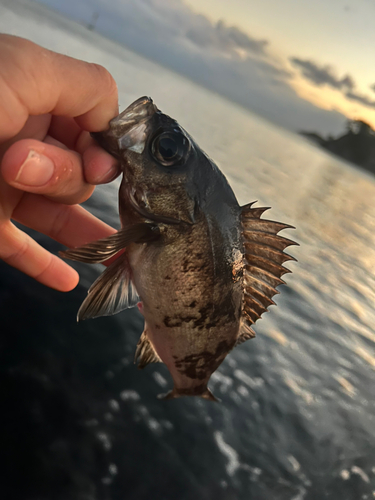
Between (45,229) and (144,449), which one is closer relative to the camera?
(45,229)

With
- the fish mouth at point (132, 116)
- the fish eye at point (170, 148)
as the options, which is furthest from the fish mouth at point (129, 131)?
the fish eye at point (170, 148)

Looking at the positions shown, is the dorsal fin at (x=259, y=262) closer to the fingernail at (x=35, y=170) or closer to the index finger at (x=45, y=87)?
the index finger at (x=45, y=87)

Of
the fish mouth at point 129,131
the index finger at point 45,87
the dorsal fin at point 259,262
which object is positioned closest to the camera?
the index finger at point 45,87

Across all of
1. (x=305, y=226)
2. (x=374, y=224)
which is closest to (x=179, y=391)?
(x=305, y=226)

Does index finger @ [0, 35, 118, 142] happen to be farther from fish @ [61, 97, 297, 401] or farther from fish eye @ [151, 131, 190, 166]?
fish eye @ [151, 131, 190, 166]

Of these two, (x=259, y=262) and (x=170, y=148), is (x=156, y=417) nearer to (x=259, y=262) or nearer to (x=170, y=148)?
(x=259, y=262)

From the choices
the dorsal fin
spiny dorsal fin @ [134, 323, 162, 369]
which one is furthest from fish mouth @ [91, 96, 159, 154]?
spiny dorsal fin @ [134, 323, 162, 369]

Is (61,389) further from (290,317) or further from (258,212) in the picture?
(290,317)
